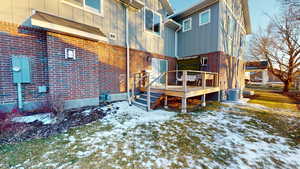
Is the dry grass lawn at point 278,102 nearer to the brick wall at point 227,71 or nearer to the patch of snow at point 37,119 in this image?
the brick wall at point 227,71

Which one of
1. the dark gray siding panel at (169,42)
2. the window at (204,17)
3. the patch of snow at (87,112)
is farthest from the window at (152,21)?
the patch of snow at (87,112)

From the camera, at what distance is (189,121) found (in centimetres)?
446

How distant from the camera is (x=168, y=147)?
9.09 ft

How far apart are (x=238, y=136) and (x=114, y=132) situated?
3.66 metres

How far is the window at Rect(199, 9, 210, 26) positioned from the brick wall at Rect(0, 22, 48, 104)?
9418 mm

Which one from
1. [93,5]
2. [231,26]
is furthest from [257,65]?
[93,5]

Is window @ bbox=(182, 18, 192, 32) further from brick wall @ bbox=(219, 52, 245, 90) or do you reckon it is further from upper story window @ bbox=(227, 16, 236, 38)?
brick wall @ bbox=(219, 52, 245, 90)

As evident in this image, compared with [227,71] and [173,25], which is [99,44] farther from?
[227,71]

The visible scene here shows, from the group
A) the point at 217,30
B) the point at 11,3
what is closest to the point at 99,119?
the point at 11,3

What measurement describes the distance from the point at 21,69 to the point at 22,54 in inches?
22.8

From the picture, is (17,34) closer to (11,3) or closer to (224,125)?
(11,3)

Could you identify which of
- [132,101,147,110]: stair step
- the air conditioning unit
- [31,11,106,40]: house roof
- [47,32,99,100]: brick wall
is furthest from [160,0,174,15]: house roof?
[132,101,147,110]: stair step

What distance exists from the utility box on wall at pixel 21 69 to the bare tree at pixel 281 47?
20281 mm

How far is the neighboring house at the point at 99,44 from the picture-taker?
4242mm
